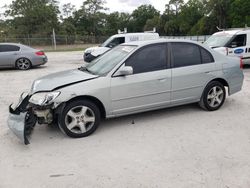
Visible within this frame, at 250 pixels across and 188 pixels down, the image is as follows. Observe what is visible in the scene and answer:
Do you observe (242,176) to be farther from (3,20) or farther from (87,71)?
(3,20)

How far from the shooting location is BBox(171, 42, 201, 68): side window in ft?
16.6

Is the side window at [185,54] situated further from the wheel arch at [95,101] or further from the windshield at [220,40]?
the windshield at [220,40]

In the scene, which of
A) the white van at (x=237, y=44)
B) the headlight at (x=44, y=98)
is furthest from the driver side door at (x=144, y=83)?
the white van at (x=237, y=44)

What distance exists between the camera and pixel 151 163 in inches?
137

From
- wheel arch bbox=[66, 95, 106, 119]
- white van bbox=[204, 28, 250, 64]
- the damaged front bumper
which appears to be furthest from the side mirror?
white van bbox=[204, 28, 250, 64]

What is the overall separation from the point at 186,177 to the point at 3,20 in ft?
184

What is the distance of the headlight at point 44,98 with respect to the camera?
162 inches

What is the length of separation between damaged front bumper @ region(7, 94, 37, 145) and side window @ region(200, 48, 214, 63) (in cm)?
348

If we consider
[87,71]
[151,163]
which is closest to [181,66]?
[87,71]

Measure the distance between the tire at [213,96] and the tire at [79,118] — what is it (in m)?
2.35

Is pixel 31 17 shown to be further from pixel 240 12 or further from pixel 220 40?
pixel 220 40

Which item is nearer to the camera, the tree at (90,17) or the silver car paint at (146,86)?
the silver car paint at (146,86)

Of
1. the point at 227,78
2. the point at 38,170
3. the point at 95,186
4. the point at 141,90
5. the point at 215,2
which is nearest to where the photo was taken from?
the point at 95,186

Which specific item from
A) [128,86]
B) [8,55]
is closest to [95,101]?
A: [128,86]
